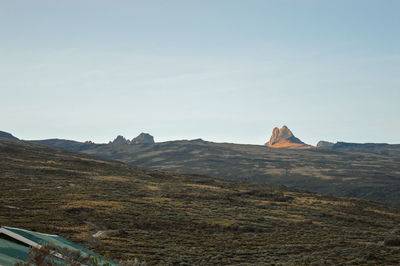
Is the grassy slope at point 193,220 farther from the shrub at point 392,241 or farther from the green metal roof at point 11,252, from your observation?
the green metal roof at point 11,252

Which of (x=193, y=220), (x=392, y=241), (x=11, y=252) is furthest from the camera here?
(x=193, y=220)

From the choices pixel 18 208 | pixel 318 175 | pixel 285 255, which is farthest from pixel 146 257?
pixel 318 175

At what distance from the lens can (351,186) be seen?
136875 mm

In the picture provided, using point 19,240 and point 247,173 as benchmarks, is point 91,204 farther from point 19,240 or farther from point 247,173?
point 247,173

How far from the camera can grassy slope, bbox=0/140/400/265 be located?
39.2 metres

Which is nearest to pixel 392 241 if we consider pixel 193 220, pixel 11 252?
pixel 193 220

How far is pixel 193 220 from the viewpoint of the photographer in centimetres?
5525

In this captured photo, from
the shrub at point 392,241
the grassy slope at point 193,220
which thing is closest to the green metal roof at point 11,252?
the grassy slope at point 193,220

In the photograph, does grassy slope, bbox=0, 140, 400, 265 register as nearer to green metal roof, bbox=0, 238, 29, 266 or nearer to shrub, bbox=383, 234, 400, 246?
shrub, bbox=383, 234, 400, 246

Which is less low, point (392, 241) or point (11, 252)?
point (11, 252)

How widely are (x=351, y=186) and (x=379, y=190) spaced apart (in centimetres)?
897

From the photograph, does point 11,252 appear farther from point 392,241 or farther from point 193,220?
point 392,241

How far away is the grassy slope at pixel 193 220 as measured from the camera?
39250mm

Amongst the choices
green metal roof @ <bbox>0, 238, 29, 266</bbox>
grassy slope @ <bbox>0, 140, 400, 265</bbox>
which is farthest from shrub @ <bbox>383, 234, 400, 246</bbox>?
green metal roof @ <bbox>0, 238, 29, 266</bbox>
